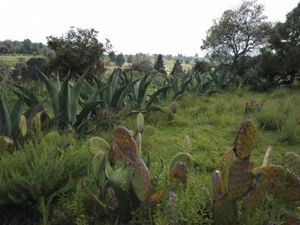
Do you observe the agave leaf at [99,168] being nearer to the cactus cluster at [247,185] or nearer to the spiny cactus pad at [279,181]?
the cactus cluster at [247,185]

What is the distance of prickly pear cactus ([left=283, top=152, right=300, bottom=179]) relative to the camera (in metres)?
2.28

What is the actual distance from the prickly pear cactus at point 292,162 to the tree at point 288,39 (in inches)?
488

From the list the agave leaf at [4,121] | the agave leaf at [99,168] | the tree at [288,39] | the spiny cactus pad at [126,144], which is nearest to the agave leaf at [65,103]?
the agave leaf at [4,121]

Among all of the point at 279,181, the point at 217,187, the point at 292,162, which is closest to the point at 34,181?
the point at 217,187

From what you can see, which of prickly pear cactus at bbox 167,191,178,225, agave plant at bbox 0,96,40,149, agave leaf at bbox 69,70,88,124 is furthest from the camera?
agave leaf at bbox 69,70,88,124

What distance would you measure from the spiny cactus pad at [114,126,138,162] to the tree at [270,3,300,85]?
12.8 meters

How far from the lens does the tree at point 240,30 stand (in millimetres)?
23328

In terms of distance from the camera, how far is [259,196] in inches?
83.2

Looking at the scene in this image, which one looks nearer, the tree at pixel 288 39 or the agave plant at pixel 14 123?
the agave plant at pixel 14 123

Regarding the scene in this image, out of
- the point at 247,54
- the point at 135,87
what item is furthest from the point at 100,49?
the point at 247,54

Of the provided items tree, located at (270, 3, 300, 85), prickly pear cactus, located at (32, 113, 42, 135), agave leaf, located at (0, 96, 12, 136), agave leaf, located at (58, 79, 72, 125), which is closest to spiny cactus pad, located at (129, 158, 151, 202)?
prickly pear cactus, located at (32, 113, 42, 135)

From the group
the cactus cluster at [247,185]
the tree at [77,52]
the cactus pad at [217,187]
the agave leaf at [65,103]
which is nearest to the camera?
the cactus cluster at [247,185]

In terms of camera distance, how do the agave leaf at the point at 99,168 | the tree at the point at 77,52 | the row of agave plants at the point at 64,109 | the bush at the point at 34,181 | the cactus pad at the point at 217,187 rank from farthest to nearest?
the tree at the point at 77,52
the row of agave plants at the point at 64,109
the agave leaf at the point at 99,168
the bush at the point at 34,181
the cactus pad at the point at 217,187

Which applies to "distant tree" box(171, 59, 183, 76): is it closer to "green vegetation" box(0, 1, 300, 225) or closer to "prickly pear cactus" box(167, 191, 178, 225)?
"green vegetation" box(0, 1, 300, 225)
